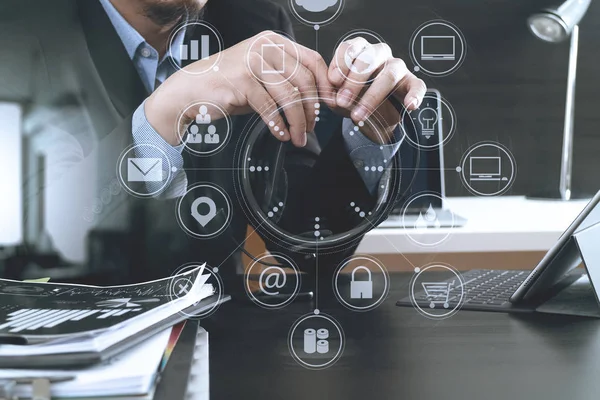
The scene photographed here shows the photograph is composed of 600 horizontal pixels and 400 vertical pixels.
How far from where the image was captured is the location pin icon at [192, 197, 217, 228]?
2.24 ft

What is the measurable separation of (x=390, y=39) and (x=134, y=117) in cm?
30

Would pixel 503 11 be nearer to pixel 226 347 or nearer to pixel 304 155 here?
pixel 304 155

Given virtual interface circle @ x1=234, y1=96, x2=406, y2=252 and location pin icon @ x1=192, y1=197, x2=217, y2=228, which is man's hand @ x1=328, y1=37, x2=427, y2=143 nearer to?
virtual interface circle @ x1=234, y1=96, x2=406, y2=252

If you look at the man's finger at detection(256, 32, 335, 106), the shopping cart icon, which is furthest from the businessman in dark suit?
the shopping cart icon

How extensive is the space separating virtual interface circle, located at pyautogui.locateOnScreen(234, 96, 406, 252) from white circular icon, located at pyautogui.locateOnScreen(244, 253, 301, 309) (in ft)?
0.07

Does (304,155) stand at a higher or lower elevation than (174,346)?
higher

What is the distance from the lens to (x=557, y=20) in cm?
68

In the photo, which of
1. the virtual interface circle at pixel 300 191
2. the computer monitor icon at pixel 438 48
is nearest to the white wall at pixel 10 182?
the virtual interface circle at pixel 300 191

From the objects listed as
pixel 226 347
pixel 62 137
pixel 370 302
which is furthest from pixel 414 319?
pixel 62 137

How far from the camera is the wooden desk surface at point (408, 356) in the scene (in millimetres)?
577

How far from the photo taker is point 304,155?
2.23 feet

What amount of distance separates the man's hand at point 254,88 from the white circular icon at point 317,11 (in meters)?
0.03

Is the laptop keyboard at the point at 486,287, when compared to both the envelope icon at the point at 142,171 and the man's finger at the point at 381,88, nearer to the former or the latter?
the man's finger at the point at 381,88

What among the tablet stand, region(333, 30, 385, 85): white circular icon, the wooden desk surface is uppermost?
region(333, 30, 385, 85): white circular icon
